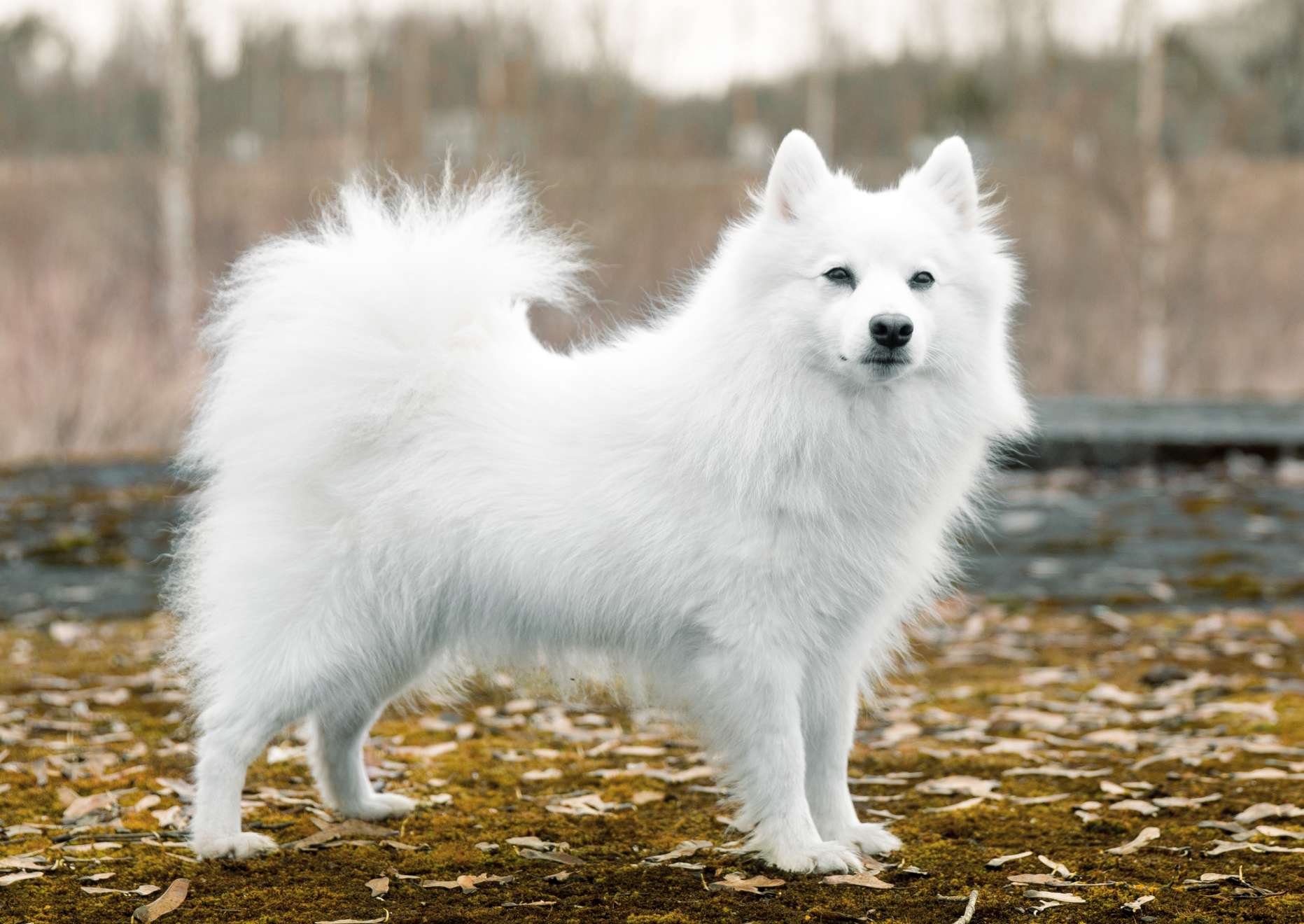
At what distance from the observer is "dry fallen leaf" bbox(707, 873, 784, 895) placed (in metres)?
3.09

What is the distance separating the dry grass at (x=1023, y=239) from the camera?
1446 centimetres

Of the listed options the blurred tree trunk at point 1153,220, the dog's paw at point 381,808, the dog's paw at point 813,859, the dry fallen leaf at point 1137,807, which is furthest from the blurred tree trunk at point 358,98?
the dog's paw at point 813,859

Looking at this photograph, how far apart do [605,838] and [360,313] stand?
163cm

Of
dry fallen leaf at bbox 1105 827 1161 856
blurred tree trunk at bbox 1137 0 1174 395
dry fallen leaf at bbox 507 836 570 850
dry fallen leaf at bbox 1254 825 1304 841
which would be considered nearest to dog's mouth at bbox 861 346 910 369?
dry fallen leaf at bbox 1105 827 1161 856

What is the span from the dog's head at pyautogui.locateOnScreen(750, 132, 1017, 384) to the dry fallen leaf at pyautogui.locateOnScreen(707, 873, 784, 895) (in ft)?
4.12

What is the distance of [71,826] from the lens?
3.66 metres

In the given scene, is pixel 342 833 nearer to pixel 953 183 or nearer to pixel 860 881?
pixel 860 881

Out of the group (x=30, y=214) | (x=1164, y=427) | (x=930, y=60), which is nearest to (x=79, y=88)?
(x=30, y=214)

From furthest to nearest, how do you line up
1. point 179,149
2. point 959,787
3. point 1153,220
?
point 1153,220 → point 179,149 → point 959,787

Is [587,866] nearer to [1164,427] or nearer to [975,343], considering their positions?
[975,343]

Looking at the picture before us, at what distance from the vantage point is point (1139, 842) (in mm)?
3434

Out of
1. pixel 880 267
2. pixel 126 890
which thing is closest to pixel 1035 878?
pixel 880 267

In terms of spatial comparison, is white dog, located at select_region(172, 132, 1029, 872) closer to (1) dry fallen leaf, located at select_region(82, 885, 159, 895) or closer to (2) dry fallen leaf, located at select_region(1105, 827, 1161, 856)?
(1) dry fallen leaf, located at select_region(82, 885, 159, 895)

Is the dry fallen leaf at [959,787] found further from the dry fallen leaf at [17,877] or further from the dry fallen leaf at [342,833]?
the dry fallen leaf at [17,877]
